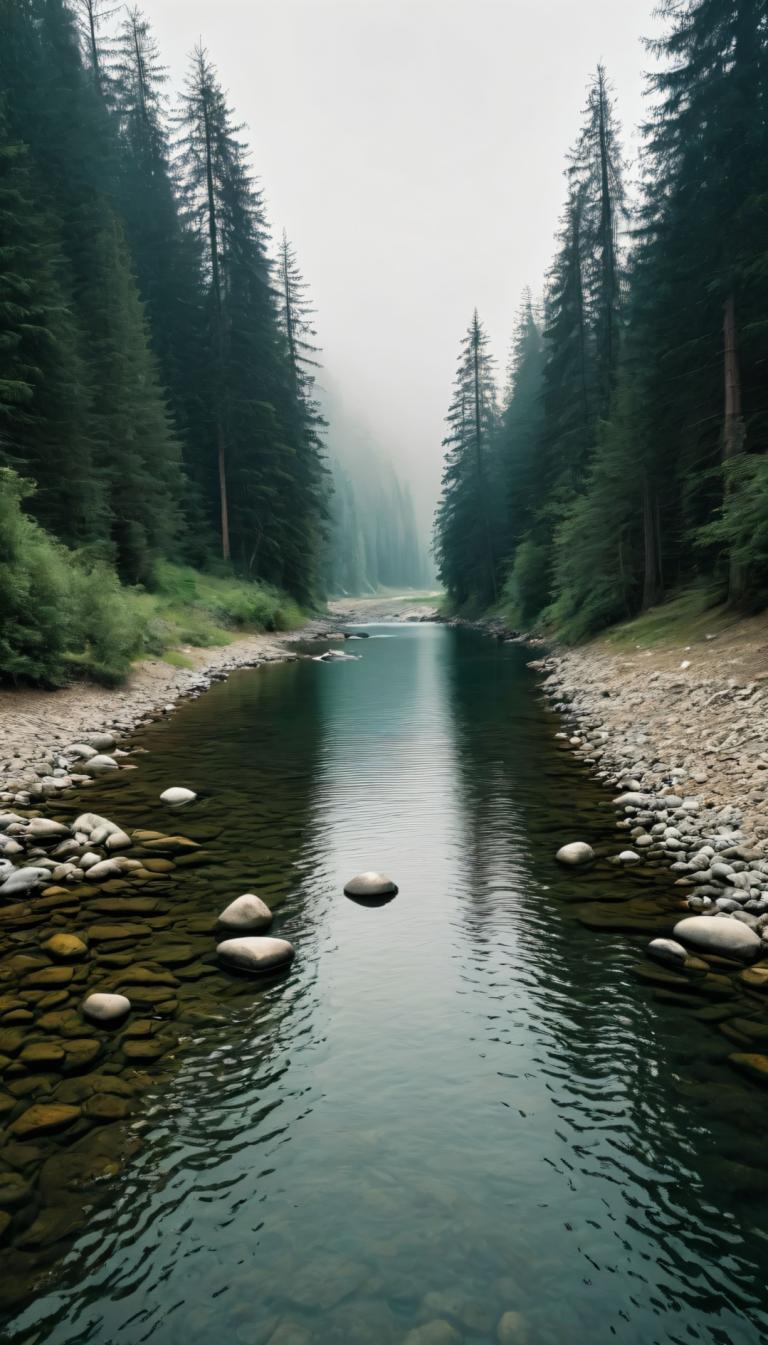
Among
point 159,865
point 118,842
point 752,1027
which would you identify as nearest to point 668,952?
point 752,1027

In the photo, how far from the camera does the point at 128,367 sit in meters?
26.5

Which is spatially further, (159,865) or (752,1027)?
(159,865)

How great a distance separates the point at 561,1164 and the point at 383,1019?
4.97ft

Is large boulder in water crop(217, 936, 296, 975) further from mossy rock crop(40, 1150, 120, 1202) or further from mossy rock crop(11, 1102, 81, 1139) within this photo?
mossy rock crop(40, 1150, 120, 1202)

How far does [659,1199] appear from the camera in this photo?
11.2 feet

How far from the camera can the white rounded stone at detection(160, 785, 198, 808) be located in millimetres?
9453

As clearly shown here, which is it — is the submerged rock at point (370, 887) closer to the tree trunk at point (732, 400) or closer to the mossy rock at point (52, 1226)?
the mossy rock at point (52, 1226)

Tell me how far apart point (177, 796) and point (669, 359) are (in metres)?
15.3

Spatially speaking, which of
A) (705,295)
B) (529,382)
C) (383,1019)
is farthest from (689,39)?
(529,382)

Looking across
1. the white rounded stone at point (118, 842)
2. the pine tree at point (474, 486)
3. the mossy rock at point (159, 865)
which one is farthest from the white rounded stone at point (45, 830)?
the pine tree at point (474, 486)

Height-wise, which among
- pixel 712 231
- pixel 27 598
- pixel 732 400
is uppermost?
pixel 712 231

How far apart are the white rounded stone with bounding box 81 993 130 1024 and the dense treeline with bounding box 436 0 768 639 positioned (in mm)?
12049

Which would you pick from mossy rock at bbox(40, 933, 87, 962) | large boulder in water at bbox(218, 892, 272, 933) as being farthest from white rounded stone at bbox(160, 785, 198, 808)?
mossy rock at bbox(40, 933, 87, 962)

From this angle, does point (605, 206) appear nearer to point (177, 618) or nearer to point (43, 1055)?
point (177, 618)
